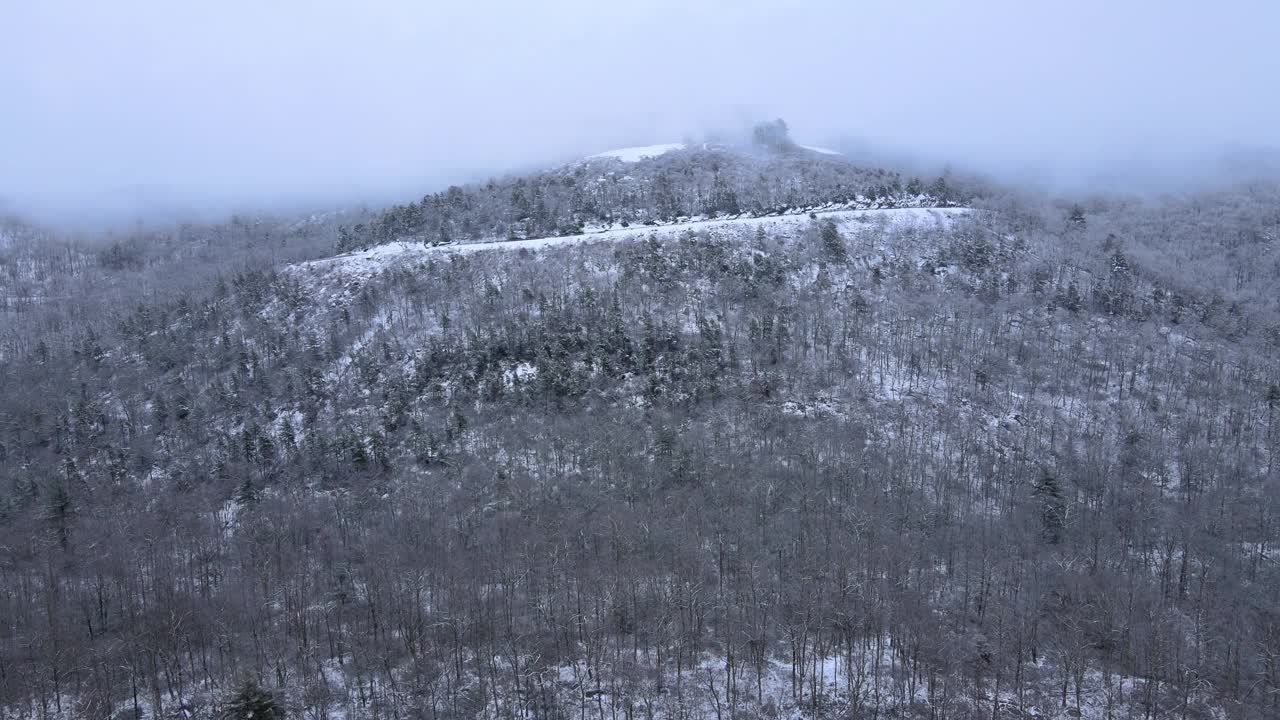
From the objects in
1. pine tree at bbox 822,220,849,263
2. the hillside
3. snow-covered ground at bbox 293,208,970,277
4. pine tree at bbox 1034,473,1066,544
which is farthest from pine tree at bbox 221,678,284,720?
pine tree at bbox 822,220,849,263

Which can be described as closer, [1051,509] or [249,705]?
[249,705]

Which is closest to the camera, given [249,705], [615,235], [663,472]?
[249,705]

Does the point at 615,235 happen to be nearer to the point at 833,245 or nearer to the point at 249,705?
the point at 833,245

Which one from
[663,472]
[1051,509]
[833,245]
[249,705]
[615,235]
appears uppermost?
[615,235]

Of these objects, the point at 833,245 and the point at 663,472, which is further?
the point at 833,245

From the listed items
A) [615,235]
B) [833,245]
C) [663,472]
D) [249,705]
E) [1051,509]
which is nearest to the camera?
[249,705]

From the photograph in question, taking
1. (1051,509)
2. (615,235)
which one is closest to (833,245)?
(615,235)

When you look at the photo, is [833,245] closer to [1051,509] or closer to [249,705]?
[1051,509]

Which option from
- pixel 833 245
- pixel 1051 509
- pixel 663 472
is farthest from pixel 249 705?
pixel 833 245

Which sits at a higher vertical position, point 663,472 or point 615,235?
point 615,235

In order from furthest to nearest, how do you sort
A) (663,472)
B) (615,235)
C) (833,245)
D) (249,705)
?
(615,235), (833,245), (663,472), (249,705)
